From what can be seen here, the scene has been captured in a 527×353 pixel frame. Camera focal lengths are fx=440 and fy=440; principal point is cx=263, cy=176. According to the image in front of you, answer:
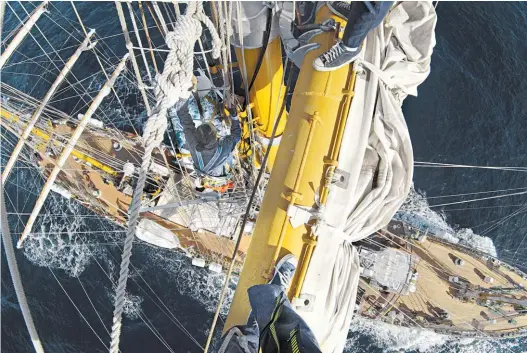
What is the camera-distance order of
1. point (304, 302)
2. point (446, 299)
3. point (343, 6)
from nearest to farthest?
point (304, 302) < point (343, 6) < point (446, 299)

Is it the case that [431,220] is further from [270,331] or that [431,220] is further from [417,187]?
[270,331]

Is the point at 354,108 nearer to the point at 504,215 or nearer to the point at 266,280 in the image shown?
the point at 266,280

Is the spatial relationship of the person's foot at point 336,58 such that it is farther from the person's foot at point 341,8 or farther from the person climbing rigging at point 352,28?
the person's foot at point 341,8

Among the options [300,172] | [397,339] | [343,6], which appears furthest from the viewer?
[397,339]

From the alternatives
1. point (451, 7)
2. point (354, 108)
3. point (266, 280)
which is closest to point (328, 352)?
point (266, 280)

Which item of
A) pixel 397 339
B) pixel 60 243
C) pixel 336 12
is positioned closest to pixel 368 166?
pixel 336 12

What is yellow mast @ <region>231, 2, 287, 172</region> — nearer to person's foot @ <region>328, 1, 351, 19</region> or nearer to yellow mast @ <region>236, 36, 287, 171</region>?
yellow mast @ <region>236, 36, 287, 171</region>

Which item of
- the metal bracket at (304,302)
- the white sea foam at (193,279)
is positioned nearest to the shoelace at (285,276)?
the metal bracket at (304,302)
